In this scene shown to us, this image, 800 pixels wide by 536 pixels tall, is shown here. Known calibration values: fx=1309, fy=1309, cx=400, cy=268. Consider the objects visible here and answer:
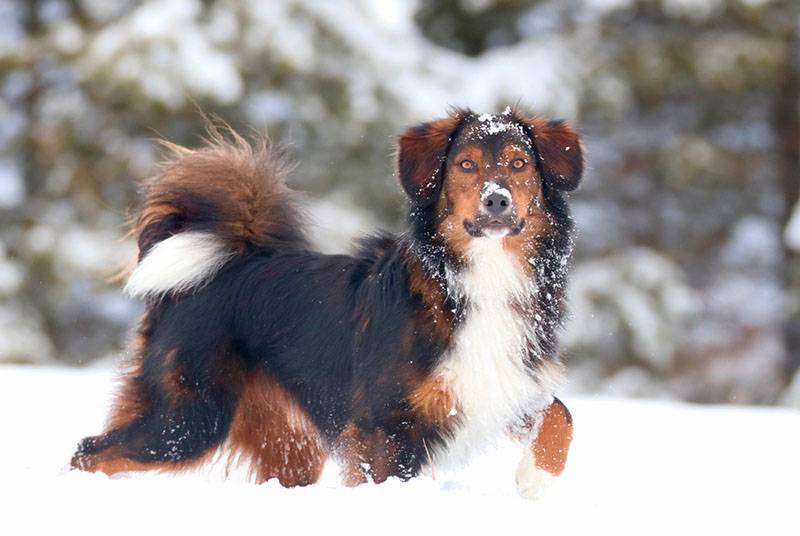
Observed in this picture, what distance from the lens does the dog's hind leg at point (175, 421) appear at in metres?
5.54

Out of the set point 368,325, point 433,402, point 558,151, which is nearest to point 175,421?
point 368,325

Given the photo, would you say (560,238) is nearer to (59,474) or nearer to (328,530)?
(328,530)

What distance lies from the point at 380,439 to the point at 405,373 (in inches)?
10.7

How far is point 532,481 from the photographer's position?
211 inches

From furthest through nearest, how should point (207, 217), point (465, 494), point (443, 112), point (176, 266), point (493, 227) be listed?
point (443, 112), point (207, 217), point (176, 266), point (493, 227), point (465, 494)

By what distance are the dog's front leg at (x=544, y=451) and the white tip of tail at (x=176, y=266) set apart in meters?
1.58

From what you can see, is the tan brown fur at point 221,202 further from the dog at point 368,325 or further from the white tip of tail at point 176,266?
the white tip of tail at point 176,266

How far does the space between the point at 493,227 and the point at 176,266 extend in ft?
4.72

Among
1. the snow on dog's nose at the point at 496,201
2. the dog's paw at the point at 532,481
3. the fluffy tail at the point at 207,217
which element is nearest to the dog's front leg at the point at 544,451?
the dog's paw at the point at 532,481

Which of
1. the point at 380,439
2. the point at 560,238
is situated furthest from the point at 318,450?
the point at 560,238

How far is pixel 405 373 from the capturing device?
200 inches

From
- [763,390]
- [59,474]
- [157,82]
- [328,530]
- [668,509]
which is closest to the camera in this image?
[328,530]

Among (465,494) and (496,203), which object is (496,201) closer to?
(496,203)

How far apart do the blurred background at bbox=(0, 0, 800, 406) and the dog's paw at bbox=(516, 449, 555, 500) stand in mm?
9365
